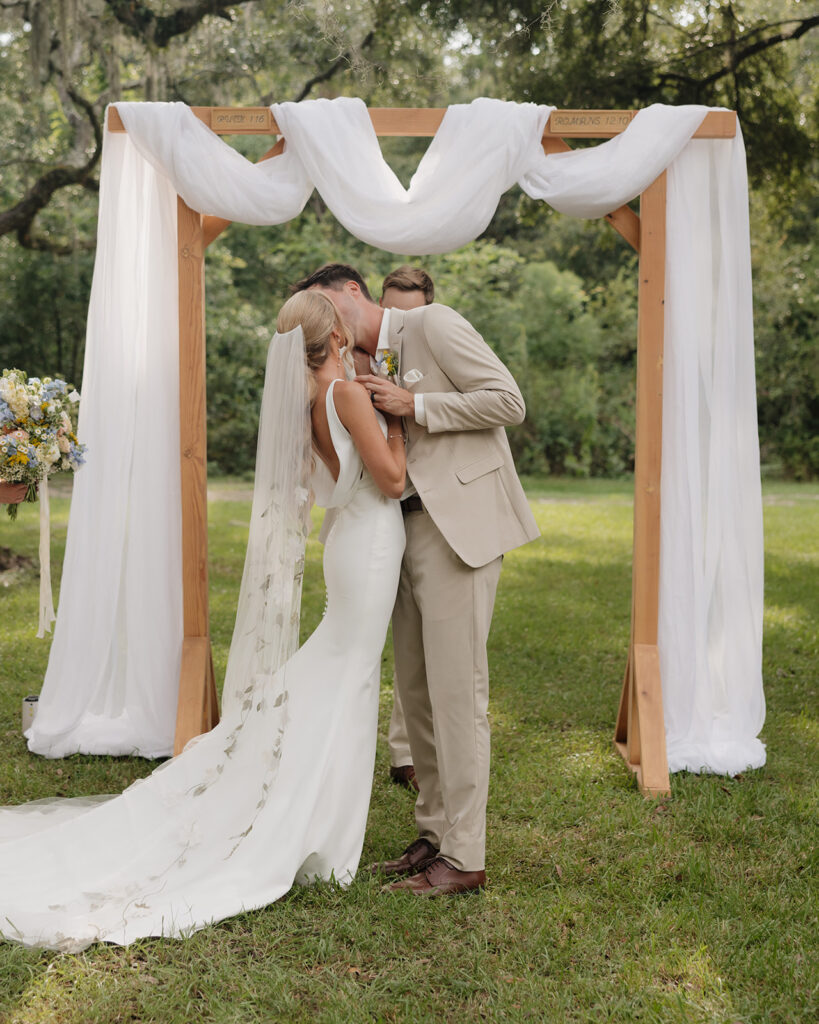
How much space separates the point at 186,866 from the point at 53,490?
10.2 m

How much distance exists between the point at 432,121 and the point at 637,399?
1.38m

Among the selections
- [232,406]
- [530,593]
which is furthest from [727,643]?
[232,406]

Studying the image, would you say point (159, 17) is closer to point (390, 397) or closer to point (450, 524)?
point (390, 397)

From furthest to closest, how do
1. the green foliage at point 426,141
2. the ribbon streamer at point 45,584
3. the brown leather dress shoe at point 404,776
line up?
1. the green foliage at point 426,141
2. the brown leather dress shoe at point 404,776
3. the ribbon streamer at point 45,584

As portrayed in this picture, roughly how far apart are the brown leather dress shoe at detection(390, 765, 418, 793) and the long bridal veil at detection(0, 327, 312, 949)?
0.96 m

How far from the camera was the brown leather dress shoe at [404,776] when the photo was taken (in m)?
4.22

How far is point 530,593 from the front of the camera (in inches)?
313

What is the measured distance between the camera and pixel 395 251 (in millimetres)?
4105

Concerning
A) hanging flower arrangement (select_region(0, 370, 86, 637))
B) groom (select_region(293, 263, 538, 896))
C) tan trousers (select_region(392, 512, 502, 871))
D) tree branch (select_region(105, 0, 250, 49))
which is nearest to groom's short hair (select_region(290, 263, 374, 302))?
groom (select_region(293, 263, 538, 896))

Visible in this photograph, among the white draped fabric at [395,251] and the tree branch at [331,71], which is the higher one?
the tree branch at [331,71]

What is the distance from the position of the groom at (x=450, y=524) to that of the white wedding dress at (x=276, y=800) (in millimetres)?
140

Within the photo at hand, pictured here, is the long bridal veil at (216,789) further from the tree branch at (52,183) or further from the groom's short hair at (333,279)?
the tree branch at (52,183)

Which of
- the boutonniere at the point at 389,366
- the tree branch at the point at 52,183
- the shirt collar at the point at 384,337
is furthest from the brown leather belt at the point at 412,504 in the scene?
the tree branch at the point at 52,183

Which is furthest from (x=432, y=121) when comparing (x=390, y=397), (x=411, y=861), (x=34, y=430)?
(x=411, y=861)
